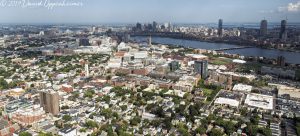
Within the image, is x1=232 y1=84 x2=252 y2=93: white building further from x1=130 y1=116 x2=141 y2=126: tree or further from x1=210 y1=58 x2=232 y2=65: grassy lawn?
x1=210 y1=58 x2=232 y2=65: grassy lawn

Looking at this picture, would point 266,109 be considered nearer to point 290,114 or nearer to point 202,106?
point 290,114

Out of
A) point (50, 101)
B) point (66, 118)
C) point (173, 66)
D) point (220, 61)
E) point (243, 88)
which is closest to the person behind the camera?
point (66, 118)

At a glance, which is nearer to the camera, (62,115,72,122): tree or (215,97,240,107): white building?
(62,115,72,122): tree

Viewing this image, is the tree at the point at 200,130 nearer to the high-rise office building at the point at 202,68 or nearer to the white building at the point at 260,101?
the white building at the point at 260,101

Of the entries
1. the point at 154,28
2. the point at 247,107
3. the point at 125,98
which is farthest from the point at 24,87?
the point at 154,28

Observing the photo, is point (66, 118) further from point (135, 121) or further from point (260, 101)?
point (260, 101)

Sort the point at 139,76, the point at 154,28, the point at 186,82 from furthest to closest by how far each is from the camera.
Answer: the point at 154,28, the point at 139,76, the point at 186,82

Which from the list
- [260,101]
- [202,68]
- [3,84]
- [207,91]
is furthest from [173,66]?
[3,84]

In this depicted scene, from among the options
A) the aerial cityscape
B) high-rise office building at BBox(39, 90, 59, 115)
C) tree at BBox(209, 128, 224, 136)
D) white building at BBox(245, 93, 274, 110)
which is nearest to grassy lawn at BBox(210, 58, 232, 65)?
the aerial cityscape
